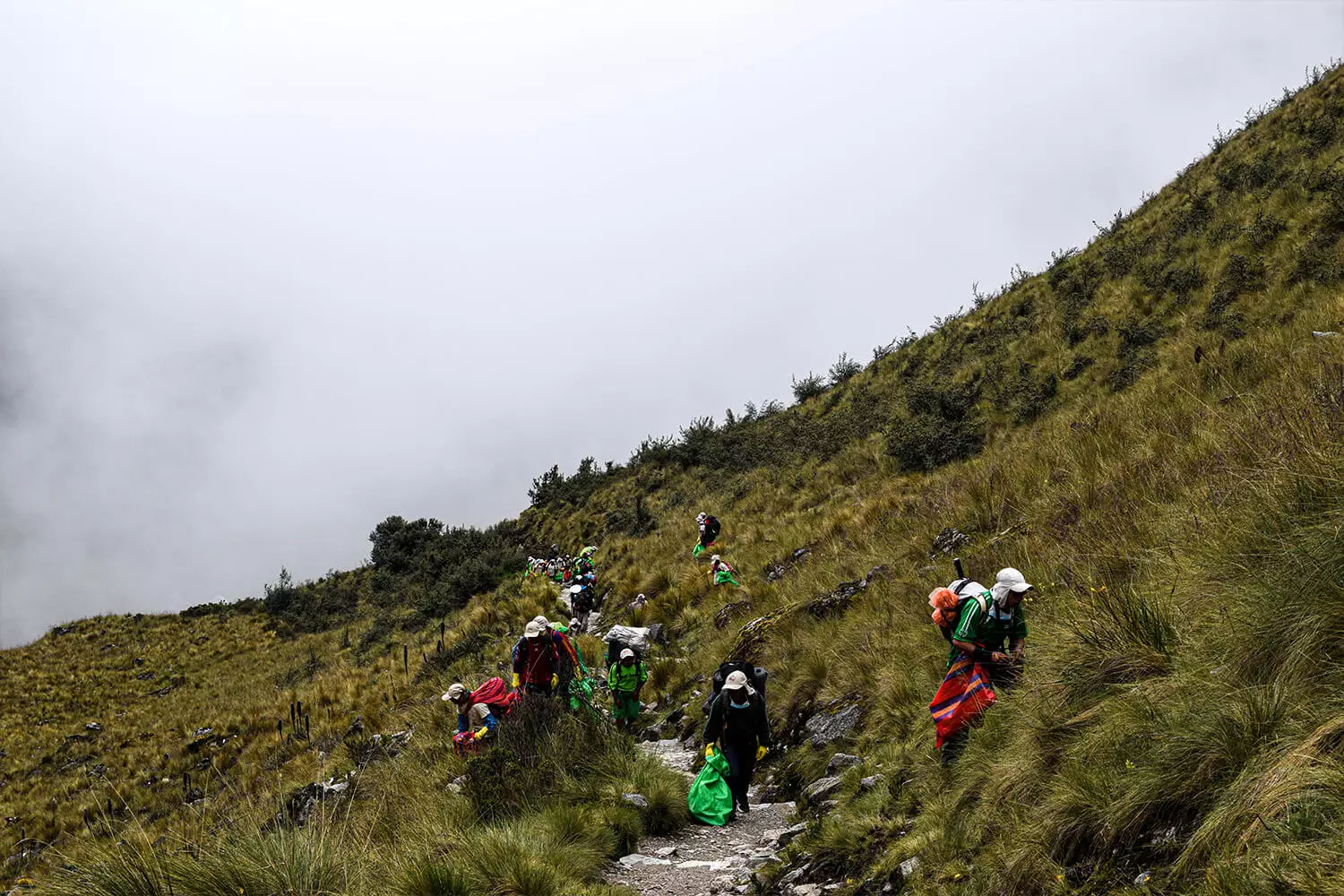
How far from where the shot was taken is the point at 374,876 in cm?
438

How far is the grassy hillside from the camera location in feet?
9.96

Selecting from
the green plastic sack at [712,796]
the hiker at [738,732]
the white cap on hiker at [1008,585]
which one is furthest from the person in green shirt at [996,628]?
the green plastic sack at [712,796]

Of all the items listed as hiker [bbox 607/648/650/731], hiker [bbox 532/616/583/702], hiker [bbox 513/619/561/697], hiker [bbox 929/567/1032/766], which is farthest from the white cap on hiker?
hiker [bbox 607/648/650/731]

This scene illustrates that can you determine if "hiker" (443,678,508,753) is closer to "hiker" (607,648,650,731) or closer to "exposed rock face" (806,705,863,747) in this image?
"hiker" (607,648,650,731)

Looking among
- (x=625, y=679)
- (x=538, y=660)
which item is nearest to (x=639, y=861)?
(x=538, y=660)

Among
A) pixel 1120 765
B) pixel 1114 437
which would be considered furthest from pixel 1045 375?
pixel 1120 765

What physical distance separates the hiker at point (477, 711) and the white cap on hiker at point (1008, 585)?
5537mm

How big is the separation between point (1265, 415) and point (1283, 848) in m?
3.88

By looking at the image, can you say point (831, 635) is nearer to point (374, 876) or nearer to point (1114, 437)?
point (1114, 437)

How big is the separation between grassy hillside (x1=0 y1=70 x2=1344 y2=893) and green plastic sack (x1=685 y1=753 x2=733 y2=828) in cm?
22

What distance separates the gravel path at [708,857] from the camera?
5469 mm

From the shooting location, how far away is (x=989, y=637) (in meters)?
5.48

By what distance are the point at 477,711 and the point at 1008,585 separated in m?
6.15

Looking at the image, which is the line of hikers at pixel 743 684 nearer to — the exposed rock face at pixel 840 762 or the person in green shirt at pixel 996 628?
the person in green shirt at pixel 996 628
